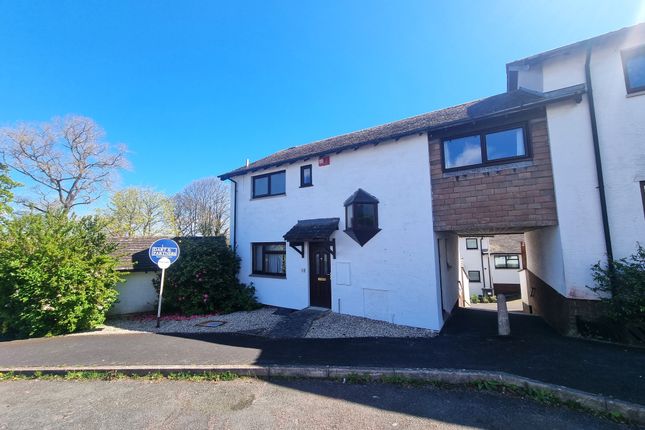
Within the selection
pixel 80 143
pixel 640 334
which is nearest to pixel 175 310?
pixel 640 334

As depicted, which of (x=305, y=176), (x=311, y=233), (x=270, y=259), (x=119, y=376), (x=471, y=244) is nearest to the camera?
(x=119, y=376)

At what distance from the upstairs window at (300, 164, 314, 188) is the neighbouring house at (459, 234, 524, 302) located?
77.1 ft

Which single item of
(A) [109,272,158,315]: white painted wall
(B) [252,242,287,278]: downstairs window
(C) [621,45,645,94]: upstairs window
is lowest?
(A) [109,272,158,315]: white painted wall

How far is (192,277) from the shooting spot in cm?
1043

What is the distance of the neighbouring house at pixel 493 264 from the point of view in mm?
28797

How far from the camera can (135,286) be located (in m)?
10.9

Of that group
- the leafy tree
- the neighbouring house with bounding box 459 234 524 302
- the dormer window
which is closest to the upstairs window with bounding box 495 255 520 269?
the neighbouring house with bounding box 459 234 524 302

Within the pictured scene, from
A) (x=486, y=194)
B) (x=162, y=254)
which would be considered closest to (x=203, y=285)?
(x=162, y=254)

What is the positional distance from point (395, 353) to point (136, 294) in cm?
1015

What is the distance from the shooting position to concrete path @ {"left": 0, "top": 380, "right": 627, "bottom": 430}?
3.53 metres

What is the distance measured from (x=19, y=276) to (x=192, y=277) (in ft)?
14.7

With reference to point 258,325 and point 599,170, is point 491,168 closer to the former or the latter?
point 599,170

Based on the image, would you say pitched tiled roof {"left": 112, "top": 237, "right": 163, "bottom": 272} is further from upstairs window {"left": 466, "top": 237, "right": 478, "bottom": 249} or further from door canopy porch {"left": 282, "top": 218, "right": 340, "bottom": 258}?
upstairs window {"left": 466, "top": 237, "right": 478, "bottom": 249}

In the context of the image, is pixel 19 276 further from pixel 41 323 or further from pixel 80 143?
pixel 80 143
